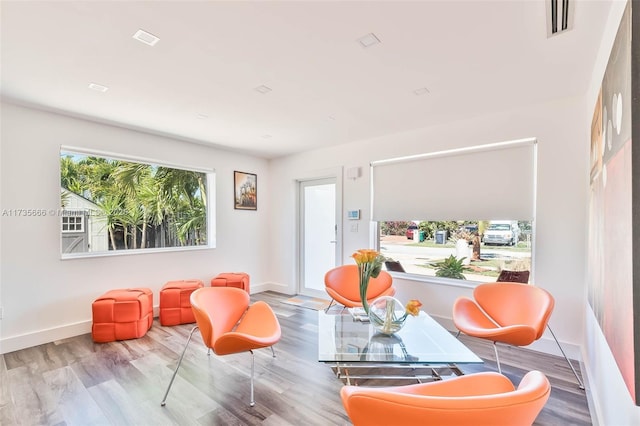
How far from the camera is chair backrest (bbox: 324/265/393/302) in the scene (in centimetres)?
363

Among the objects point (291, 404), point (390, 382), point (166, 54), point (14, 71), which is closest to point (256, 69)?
point (166, 54)

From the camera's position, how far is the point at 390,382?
94.9 inches

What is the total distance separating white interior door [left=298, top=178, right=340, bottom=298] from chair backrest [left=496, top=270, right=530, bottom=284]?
2.28m

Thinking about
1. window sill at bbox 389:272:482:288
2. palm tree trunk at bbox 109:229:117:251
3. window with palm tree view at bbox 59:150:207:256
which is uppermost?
window with palm tree view at bbox 59:150:207:256

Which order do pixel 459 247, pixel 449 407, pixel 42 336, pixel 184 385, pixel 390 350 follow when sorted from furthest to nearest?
pixel 459 247
pixel 42 336
pixel 184 385
pixel 390 350
pixel 449 407

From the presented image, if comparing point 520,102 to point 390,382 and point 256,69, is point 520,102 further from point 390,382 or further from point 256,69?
point 390,382

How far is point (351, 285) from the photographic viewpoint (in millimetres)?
3770

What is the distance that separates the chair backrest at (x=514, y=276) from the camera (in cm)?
321

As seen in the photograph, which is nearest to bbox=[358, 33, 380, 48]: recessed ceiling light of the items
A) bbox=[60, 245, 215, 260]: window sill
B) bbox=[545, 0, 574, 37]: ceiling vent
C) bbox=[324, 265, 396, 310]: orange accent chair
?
bbox=[545, 0, 574, 37]: ceiling vent

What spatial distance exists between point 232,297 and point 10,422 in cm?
160

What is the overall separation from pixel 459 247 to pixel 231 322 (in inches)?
112

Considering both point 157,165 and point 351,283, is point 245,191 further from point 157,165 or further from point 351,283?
point 351,283

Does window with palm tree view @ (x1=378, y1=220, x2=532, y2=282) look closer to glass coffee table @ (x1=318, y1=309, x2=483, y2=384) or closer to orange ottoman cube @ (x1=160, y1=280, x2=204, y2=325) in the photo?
glass coffee table @ (x1=318, y1=309, x2=483, y2=384)

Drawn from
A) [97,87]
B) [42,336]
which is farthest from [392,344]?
[42,336]
